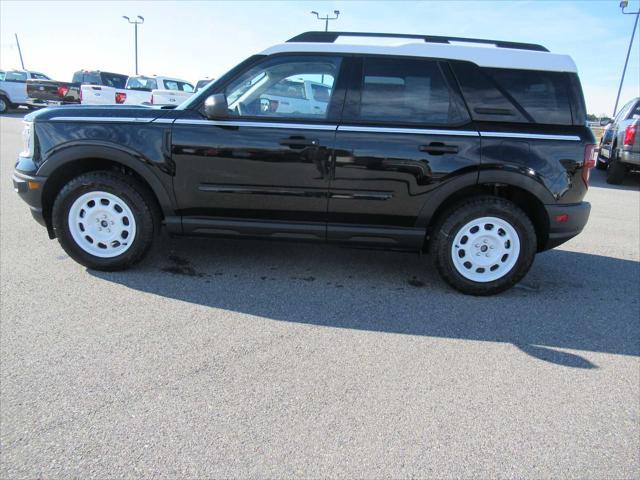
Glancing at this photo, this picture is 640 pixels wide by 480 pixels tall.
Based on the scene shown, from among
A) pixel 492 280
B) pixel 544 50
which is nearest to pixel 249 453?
pixel 492 280

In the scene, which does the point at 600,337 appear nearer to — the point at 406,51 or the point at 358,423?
the point at 358,423

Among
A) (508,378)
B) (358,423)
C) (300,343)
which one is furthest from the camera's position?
(300,343)

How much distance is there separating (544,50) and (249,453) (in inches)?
148

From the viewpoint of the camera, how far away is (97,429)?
212cm

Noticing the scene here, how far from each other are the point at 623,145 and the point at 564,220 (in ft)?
24.2

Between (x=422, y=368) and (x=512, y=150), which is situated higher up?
(x=512, y=150)

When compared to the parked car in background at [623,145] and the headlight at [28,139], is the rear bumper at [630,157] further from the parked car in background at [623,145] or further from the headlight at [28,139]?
the headlight at [28,139]

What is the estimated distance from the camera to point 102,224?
3.90m

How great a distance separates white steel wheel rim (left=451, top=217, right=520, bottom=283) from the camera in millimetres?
3775

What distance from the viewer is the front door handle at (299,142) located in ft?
11.7

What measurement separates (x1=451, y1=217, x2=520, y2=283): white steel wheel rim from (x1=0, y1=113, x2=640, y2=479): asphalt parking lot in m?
0.24

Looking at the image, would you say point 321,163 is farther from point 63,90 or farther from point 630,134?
point 63,90

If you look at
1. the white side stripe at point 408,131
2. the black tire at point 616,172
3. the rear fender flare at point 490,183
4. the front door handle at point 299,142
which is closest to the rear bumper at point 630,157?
the black tire at point 616,172

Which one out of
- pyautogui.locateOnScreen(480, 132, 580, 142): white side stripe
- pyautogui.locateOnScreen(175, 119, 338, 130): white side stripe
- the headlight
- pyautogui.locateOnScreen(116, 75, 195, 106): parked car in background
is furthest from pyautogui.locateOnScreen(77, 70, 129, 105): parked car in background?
pyautogui.locateOnScreen(480, 132, 580, 142): white side stripe
